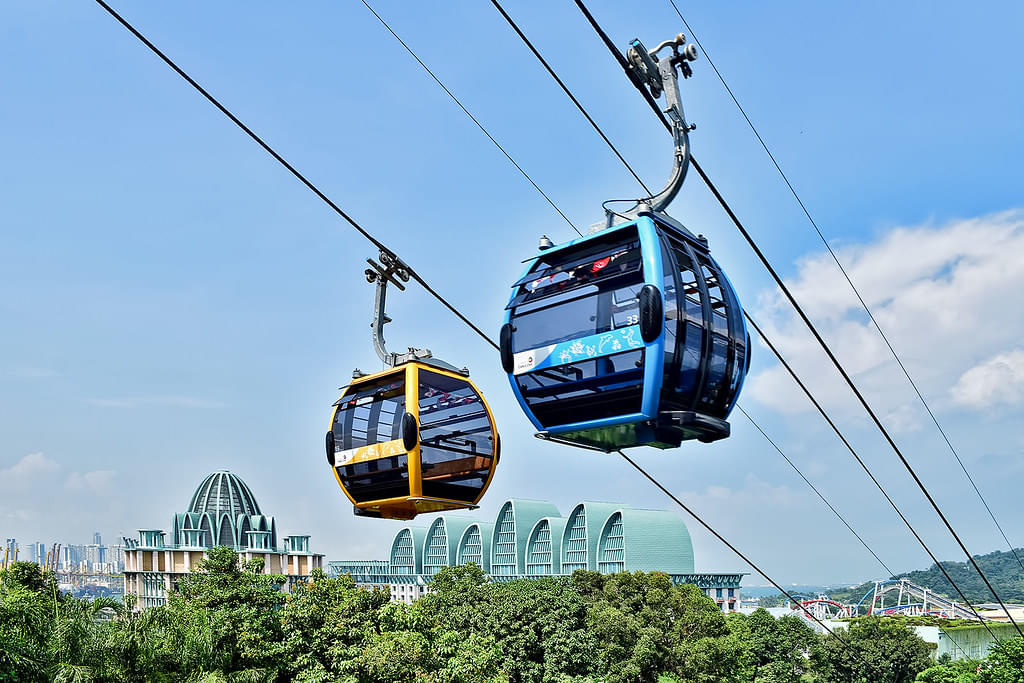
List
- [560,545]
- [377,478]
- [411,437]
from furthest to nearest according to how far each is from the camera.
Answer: [560,545] < [377,478] < [411,437]

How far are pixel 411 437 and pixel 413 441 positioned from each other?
0.05m

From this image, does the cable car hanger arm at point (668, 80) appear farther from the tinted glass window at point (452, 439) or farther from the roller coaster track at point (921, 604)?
the roller coaster track at point (921, 604)

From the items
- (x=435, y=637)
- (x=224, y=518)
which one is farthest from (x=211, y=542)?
(x=435, y=637)

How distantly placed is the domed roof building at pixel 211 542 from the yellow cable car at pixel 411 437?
234ft

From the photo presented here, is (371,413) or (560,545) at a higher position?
(371,413)

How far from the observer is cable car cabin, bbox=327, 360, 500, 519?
8.29 meters

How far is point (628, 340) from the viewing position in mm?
6047

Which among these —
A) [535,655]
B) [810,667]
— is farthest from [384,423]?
[810,667]

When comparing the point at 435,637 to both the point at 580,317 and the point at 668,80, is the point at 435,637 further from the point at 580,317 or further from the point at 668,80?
the point at 668,80

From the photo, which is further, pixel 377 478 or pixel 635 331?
pixel 377 478

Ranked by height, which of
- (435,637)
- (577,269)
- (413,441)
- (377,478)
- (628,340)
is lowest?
(435,637)

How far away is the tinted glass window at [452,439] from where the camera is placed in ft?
27.4

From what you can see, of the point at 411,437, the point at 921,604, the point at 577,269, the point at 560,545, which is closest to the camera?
the point at 577,269

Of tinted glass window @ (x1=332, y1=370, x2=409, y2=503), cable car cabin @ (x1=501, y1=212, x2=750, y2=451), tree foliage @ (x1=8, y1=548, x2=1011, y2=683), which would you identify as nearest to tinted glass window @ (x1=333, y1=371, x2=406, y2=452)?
tinted glass window @ (x1=332, y1=370, x2=409, y2=503)
